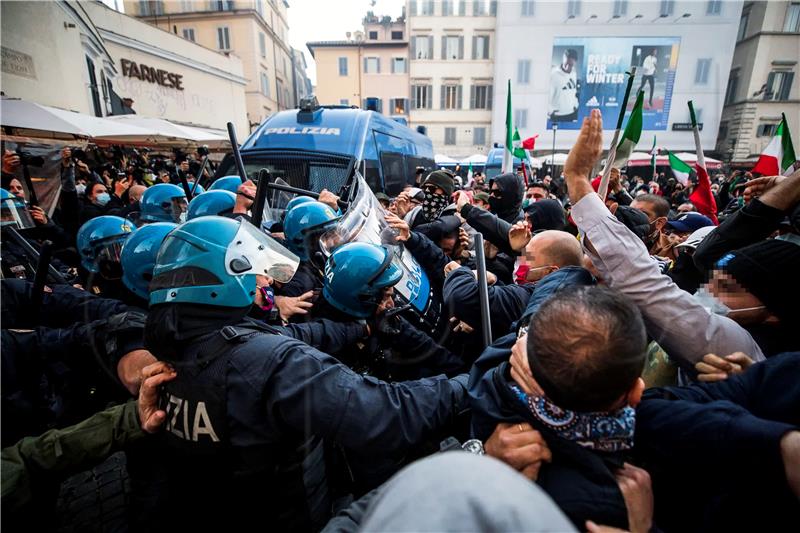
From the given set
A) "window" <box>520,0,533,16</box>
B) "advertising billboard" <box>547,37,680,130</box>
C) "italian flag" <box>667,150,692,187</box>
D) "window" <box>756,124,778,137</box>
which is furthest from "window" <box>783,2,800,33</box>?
"italian flag" <box>667,150,692,187</box>

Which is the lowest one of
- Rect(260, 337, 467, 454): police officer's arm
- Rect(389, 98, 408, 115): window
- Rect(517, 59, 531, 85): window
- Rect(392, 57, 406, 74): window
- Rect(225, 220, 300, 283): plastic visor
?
Rect(260, 337, 467, 454): police officer's arm

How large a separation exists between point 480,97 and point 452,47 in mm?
4840

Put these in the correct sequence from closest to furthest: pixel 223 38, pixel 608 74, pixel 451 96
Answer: pixel 608 74 → pixel 223 38 → pixel 451 96

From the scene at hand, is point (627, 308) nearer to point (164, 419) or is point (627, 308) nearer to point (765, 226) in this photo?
point (765, 226)

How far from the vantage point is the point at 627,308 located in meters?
0.95

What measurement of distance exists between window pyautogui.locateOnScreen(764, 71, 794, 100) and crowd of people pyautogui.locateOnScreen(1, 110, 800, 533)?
38.1 m

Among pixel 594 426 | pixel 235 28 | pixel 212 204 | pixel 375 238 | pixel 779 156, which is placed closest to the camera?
pixel 594 426

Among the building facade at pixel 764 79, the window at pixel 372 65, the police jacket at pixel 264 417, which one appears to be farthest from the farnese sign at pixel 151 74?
the building facade at pixel 764 79

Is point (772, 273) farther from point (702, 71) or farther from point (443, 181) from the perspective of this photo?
point (702, 71)

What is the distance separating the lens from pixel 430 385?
1546 millimetres

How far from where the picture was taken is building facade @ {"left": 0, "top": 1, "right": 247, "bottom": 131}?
843cm

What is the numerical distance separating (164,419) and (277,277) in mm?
679

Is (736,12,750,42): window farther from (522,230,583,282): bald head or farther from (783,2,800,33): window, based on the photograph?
(522,230,583,282): bald head

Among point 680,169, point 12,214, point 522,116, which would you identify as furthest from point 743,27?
point 12,214
